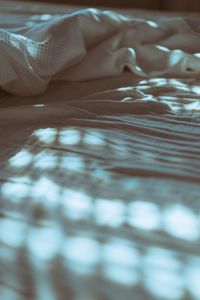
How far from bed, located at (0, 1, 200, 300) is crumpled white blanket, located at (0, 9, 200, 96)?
0.24 ft

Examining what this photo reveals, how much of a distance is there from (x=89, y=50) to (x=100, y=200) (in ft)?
2.40

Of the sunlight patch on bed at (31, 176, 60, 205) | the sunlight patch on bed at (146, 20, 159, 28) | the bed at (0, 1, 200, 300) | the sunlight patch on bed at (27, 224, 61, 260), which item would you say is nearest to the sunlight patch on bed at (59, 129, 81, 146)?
the bed at (0, 1, 200, 300)

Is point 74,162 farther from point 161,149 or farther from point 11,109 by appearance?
point 11,109

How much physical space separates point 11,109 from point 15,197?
34cm

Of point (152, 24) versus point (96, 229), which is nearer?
point (96, 229)

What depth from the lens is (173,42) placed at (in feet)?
A: 4.52

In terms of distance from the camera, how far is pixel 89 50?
125 cm

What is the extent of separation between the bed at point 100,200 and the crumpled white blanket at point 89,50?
0.24ft

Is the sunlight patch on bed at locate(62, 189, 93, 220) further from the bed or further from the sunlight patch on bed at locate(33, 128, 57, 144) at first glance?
the sunlight patch on bed at locate(33, 128, 57, 144)

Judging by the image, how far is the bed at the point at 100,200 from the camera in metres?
0.48

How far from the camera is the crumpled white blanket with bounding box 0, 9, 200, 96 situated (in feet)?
3.40

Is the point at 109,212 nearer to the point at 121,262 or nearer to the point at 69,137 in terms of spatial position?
the point at 121,262

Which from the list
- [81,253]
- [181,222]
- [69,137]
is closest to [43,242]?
[81,253]

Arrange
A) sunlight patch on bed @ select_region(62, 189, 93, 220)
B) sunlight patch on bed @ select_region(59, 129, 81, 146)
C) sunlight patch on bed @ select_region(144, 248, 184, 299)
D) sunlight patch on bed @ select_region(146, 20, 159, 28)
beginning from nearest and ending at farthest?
sunlight patch on bed @ select_region(144, 248, 184, 299) < sunlight patch on bed @ select_region(62, 189, 93, 220) < sunlight patch on bed @ select_region(59, 129, 81, 146) < sunlight patch on bed @ select_region(146, 20, 159, 28)
